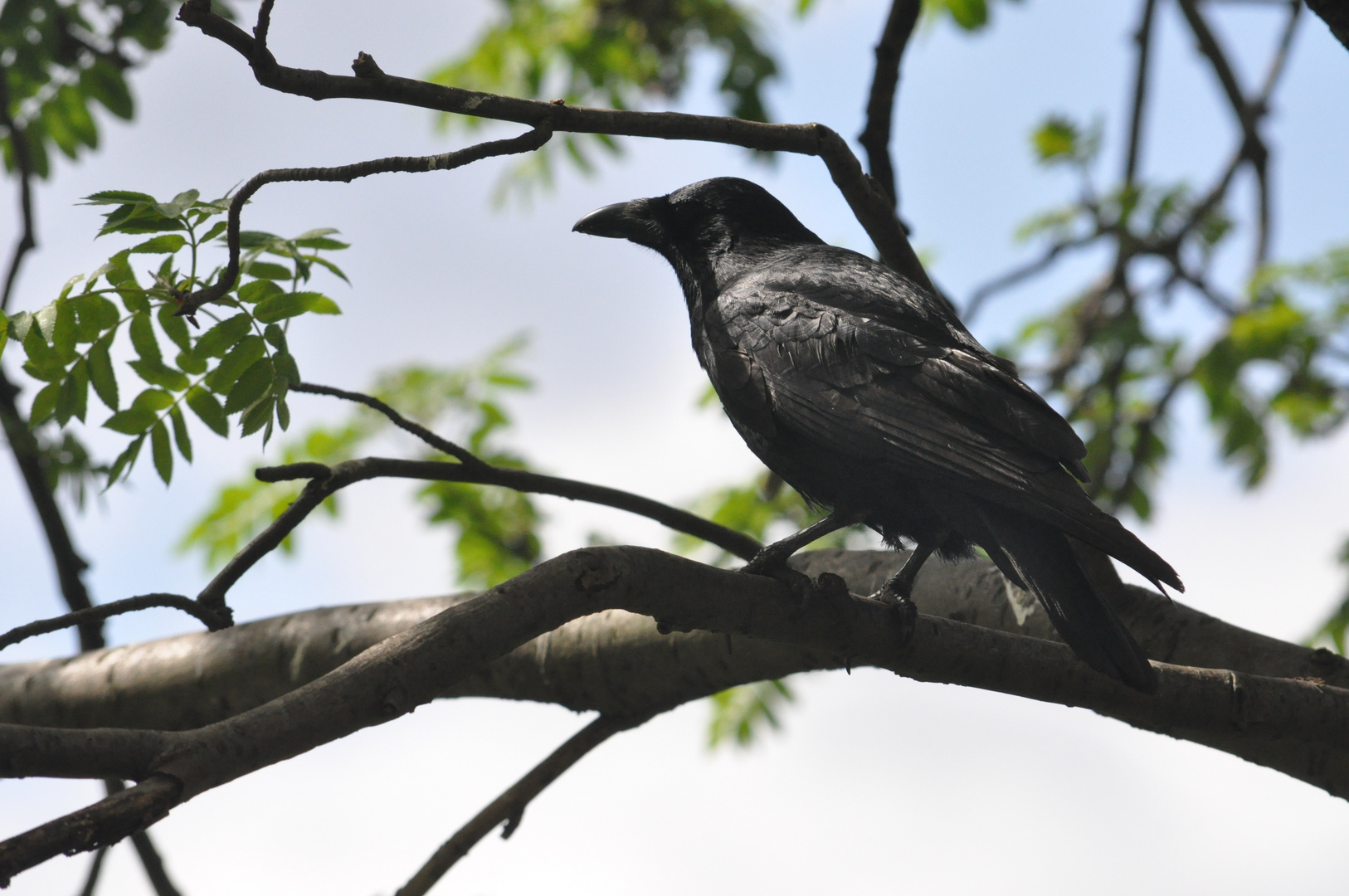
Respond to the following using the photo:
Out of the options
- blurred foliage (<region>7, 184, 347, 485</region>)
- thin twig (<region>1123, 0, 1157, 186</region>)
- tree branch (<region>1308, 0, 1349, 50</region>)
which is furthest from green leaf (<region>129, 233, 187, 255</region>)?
thin twig (<region>1123, 0, 1157, 186</region>)

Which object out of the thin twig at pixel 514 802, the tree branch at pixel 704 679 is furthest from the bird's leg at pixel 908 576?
the thin twig at pixel 514 802

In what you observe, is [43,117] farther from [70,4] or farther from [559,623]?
[559,623]

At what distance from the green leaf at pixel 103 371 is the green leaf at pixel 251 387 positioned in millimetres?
356

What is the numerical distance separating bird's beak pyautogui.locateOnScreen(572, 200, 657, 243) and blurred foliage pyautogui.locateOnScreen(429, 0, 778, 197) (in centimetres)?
271

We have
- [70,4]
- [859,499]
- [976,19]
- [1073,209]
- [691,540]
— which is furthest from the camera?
[1073,209]

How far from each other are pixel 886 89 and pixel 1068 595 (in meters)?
2.01

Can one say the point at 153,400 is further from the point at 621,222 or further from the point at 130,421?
the point at 621,222

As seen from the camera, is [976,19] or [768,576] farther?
[976,19]

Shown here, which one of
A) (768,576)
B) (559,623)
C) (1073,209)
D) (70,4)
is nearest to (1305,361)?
(1073,209)

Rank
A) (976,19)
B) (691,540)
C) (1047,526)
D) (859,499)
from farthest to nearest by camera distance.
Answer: (976,19) → (691,540) → (859,499) → (1047,526)

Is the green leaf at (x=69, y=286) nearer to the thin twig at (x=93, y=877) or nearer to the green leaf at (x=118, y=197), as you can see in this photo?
the green leaf at (x=118, y=197)

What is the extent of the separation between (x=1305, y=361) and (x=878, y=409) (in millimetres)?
4779

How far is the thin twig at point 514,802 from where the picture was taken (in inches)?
142

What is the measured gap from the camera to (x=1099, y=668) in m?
2.99
